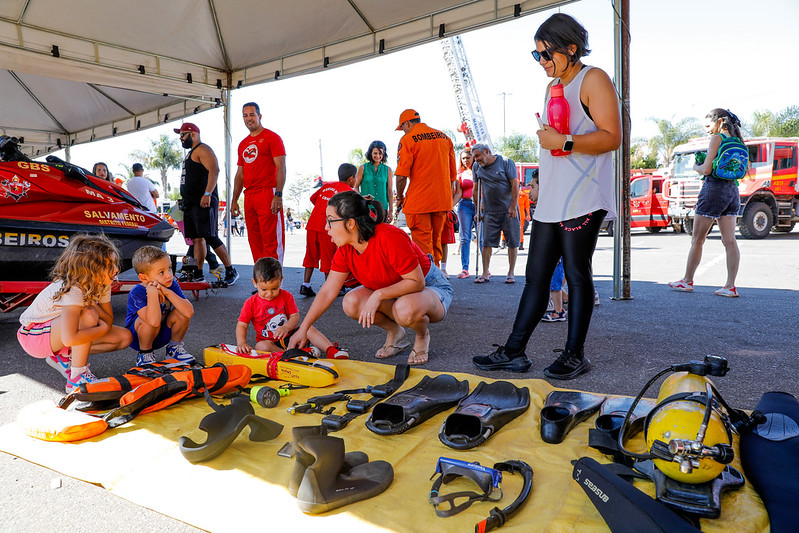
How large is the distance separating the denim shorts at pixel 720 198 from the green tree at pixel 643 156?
41062 mm

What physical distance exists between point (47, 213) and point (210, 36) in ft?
12.3

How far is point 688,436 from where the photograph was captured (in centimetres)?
153

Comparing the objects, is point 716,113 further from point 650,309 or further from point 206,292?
point 206,292

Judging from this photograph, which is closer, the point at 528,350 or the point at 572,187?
the point at 572,187

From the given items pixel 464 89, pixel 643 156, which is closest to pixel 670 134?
pixel 643 156

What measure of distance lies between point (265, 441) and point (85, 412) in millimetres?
963

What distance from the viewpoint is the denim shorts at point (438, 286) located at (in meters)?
3.55

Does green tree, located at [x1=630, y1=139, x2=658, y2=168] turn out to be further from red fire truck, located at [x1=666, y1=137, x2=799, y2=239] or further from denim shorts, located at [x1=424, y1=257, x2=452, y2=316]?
denim shorts, located at [x1=424, y1=257, x2=452, y2=316]

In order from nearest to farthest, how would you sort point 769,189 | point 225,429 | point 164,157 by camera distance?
point 225,429, point 769,189, point 164,157

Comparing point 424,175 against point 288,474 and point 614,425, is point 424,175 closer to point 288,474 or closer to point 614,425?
point 614,425

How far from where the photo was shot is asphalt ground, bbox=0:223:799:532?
70.2 inches

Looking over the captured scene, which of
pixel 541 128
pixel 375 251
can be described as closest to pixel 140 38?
pixel 375 251

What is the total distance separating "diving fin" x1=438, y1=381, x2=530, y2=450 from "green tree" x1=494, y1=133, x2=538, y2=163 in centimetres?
4653

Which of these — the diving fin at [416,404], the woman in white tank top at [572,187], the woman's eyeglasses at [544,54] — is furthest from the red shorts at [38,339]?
the woman's eyeglasses at [544,54]
